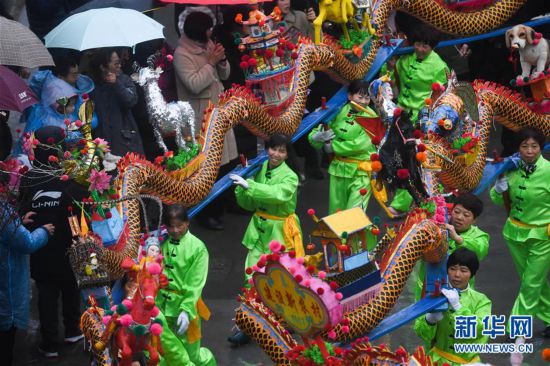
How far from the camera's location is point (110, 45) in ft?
37.3

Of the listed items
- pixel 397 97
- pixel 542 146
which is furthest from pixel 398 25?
pixel 542 146

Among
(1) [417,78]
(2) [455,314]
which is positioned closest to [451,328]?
(2) [455,314]

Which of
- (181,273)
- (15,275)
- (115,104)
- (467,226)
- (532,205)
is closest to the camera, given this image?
(181,273)

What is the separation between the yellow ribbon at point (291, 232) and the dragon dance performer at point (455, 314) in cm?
171

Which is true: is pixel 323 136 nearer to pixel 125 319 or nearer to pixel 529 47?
pixel 529 47

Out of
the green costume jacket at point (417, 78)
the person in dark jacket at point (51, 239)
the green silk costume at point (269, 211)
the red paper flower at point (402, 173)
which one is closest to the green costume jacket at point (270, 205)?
the green silk costume at point (269, 211)

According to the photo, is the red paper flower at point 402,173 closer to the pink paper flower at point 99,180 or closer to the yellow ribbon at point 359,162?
the yellow ribbon at point 359,162

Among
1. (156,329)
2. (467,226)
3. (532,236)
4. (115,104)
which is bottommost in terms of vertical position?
(532,236)

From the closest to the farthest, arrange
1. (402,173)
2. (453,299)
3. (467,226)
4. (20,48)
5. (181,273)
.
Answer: (453,299)
(402,173)
(181,273)
(467,226)
(20,48)

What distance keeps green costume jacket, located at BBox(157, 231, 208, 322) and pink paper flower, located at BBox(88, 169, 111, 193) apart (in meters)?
0.70

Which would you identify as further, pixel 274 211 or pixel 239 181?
pixel 274 211

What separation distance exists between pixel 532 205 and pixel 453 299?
1.92m

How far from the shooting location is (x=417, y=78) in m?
13.5

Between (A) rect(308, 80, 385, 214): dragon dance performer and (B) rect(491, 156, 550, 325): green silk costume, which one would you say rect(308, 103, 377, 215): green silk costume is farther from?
(B) rect(491, 156, 550, 325): green silk costume
